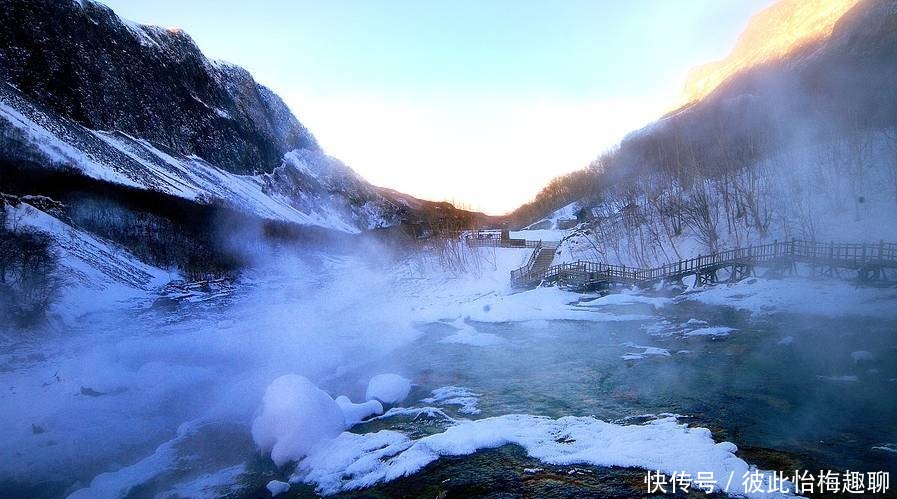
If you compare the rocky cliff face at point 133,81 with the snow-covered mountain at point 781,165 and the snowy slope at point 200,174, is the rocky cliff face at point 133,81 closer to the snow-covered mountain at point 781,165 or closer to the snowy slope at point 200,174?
the snowy slope at point 200,174

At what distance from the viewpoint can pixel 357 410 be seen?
320 inches

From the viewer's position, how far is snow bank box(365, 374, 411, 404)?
9031mm

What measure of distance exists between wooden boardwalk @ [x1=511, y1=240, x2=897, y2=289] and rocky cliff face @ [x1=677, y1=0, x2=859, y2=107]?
3196 cm

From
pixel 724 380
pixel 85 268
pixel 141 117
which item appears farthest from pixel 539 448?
pixel 141 117

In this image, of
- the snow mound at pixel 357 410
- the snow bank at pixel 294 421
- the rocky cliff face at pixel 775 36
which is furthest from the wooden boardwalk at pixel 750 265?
the rocky cliff face at pixel 775 36

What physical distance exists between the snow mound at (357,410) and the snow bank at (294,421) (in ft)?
1.07

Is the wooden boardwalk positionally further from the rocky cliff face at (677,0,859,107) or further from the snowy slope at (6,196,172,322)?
the rocky cliff face at (677,0,859,107)

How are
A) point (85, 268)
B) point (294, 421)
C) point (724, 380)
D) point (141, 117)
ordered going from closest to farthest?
point (294, 421) < point (724, 380) < point (85, 268) < point (141, 117)

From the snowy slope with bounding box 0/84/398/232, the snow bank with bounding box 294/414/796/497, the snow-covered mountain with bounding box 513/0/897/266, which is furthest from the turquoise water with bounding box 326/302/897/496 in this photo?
the snowy slope with bounding box 0/84/398/232

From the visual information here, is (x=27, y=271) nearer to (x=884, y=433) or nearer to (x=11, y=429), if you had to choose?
(x=11, y=429)

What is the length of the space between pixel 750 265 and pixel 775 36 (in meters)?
50.6

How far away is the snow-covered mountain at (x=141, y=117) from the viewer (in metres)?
28.9

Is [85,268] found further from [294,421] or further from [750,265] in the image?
[750,265]

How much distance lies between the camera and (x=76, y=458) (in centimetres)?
725
